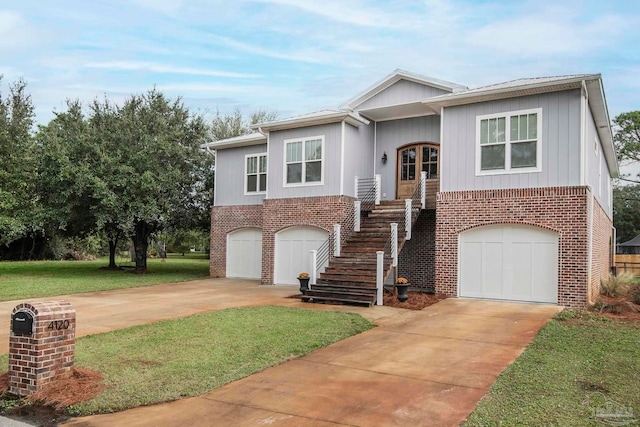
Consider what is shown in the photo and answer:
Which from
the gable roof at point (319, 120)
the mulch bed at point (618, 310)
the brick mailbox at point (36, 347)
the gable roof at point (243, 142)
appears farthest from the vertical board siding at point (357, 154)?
the brick mailbox at point (36, 347)

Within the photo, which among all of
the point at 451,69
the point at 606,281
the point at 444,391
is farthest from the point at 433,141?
the point at 444,391

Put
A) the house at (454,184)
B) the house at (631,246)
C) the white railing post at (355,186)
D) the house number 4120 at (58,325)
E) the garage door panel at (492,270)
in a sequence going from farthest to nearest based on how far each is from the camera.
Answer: the house at (631,246) → the white railing post at (355,186) → the garage door panel at (492,270) → the house at (454,184) → the house number 4120 at (58,325)

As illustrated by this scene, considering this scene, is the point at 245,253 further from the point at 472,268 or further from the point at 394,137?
the point at 472,268

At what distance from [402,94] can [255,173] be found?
6643 millimetres

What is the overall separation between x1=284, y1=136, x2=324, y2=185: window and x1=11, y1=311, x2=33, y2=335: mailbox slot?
11.2 m

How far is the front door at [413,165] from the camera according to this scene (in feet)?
52.2

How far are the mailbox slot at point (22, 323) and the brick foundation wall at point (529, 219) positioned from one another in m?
10.2

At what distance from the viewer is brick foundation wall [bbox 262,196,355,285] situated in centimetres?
1540

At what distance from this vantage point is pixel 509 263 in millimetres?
12336

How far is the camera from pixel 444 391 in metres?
5.25

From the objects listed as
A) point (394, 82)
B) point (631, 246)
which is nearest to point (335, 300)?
point (394, 82)

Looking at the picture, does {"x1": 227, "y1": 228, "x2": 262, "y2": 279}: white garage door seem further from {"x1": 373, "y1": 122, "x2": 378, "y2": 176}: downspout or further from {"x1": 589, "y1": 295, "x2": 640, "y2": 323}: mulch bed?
{"x1": 589, "y1": 295, "x2": 640, "y2": 323}: mulch bed

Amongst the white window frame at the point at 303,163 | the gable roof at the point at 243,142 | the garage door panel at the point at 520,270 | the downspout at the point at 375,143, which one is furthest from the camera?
the gable roof at the point at 243,142

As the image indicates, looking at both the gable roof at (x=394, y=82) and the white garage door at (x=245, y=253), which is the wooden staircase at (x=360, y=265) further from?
the white garage door at (x=245, y=253)
